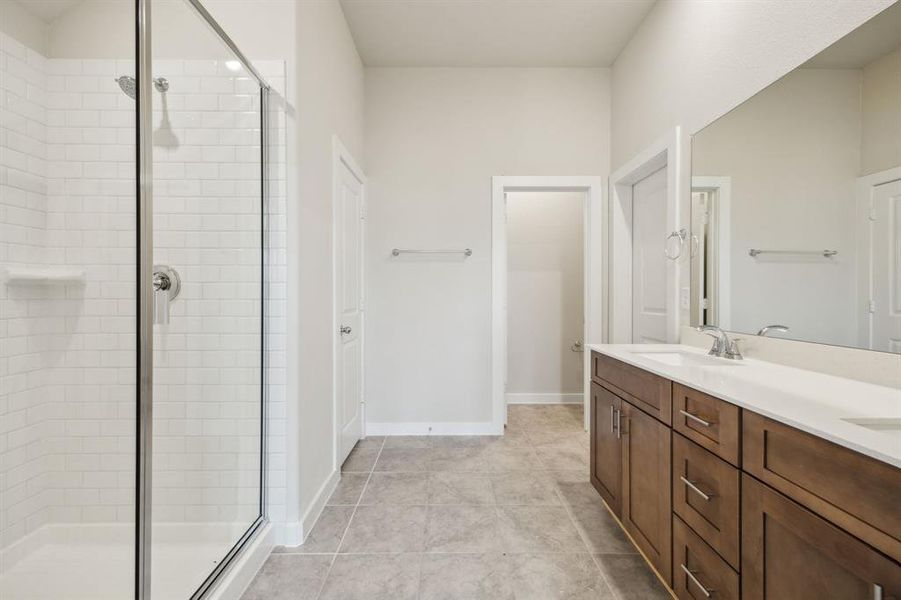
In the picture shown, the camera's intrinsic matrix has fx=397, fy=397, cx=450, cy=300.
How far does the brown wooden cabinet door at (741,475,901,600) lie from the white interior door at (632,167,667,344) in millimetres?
1613

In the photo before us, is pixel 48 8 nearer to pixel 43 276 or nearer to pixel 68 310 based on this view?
pixel 43 276

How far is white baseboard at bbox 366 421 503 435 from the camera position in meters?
3.18

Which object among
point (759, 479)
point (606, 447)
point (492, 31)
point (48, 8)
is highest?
point (492, 31)

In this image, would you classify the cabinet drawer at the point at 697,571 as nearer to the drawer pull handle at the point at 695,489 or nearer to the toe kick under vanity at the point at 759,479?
the toe kick under vanity at the point at 759,479

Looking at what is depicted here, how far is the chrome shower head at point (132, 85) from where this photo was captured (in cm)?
126

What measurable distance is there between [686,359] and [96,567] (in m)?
2.38

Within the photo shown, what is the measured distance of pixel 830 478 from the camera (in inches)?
31.1

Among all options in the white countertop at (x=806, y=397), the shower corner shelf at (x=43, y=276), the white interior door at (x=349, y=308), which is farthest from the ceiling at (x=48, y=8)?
the white countertop at (x=806, y=397)

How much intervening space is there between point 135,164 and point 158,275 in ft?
1.28

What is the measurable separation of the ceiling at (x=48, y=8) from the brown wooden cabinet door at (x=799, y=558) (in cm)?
245

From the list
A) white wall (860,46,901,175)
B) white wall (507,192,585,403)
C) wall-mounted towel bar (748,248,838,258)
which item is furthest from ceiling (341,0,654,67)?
wall-mounted towel bar (748,248,838,258)

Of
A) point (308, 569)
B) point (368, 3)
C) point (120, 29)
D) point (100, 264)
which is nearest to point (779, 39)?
point (368, 3)

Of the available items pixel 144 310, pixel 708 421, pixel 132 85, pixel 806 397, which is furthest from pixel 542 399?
pixel 132 85

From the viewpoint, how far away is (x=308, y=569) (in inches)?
64.3
